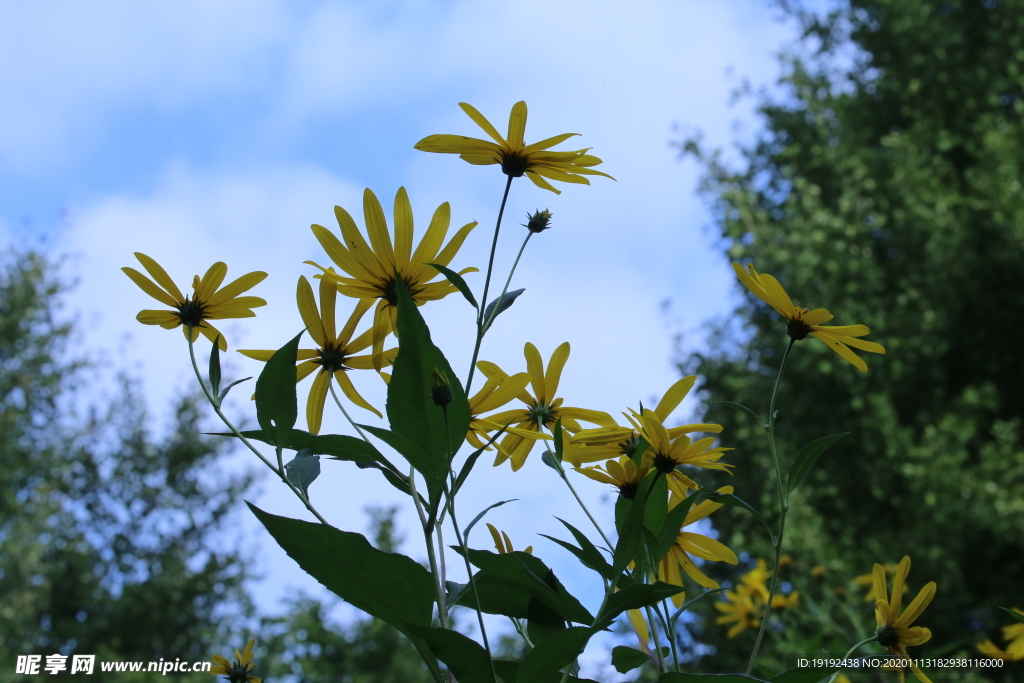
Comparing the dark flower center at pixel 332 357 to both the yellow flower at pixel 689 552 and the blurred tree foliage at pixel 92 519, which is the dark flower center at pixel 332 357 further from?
the blurred tree foliage at pixel 92 519

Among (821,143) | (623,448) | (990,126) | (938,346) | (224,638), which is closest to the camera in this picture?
(623,448)

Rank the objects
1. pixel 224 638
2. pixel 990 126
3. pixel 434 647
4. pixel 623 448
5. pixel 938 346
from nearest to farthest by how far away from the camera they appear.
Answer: pixel 434 647
pixel 623 448
pixel 938 346
pixel 990 126
pixel 224 638

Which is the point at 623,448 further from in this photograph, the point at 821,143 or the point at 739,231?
the point at 821,143

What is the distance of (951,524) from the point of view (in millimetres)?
4875

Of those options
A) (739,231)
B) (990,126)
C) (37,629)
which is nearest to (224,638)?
(37,629)

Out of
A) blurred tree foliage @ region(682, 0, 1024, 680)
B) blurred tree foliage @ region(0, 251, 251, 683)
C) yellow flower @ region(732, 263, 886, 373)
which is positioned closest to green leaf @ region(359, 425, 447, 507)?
yellow flower @ region(732, 263, 886, 373)

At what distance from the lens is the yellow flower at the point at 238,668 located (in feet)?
2.05

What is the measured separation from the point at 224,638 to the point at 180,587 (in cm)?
94

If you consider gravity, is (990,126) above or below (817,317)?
above

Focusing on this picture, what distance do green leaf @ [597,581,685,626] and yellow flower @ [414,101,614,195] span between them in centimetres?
33

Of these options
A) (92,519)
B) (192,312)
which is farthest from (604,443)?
(92,519)

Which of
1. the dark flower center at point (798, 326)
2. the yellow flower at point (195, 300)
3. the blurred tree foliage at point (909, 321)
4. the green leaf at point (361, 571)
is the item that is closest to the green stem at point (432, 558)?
the green leaf at point (361, 571)

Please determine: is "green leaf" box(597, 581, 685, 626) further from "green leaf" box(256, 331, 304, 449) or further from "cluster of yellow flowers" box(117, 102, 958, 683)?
"green leaf" box(256, 331, 304, 449)

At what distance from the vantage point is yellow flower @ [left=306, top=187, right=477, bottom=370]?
56cm
